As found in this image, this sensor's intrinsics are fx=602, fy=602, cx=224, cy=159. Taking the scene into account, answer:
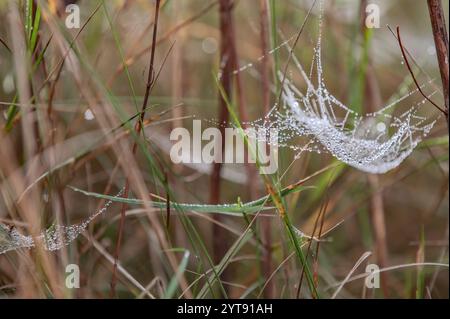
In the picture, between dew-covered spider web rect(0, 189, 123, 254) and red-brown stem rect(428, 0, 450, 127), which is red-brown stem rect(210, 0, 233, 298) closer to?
dew-covered spider web rect(0, 189, 123, 254)

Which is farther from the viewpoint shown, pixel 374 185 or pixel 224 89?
pixel 374 185

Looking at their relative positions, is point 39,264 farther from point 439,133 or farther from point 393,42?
point 393,42

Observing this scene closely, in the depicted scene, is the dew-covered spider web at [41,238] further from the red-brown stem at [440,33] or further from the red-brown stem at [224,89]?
the red-brown stem at [440,33]

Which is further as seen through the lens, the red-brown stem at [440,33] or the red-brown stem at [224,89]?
the red-brown stem at [224,89]

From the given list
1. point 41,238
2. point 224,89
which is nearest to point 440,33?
point 224,89

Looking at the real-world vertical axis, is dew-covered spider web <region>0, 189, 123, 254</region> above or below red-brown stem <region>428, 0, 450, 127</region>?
below

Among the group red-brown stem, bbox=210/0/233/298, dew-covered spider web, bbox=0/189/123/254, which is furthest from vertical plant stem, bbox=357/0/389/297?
dew-covered spider web, bbox=0/189/123/254

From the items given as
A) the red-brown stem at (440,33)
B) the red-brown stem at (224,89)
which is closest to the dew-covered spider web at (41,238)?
the red-brown stem at (224,89)

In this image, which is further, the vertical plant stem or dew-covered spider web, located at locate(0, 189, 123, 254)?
the vertical plant stem

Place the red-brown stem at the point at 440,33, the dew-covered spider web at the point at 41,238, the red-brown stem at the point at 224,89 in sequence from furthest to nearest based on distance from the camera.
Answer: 1. the red-brown stem at the point at 224,89
2. the dew-covered spider web at the point at 41,238
3. the red-brown stem at the point at 440,33

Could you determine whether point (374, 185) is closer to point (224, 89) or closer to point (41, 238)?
point (224, 89)

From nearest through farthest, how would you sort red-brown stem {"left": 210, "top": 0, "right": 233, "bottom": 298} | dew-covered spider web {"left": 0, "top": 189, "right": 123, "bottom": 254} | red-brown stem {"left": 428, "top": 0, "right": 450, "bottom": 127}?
red-brown stem {"left": 428, "top": 0, "right": 450, "bottom": 127} < dew-covered spider web {"left": 0, "top": 189, "right": 123, "bottom": 254} < red-brown stem {"left": 210, "top": 0, "right": 233, "bottom": 298}
